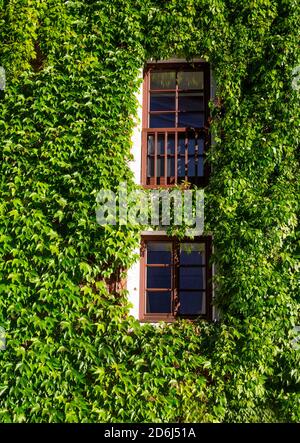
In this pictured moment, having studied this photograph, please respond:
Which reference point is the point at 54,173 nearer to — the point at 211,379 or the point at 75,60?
the point at 75,60

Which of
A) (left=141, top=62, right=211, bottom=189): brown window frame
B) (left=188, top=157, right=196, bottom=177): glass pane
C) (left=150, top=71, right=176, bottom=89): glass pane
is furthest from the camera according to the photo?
(left=150, top=71, right=176, bottom=89): glass pane

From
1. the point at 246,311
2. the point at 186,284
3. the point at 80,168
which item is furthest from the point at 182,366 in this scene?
the point at 186,284

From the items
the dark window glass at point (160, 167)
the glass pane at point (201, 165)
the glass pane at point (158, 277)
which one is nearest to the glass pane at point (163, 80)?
the dark window glass at point (160, 167)

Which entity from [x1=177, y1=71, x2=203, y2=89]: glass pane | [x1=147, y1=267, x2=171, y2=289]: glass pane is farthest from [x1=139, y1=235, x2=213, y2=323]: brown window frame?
[x1=147, y1=267, x2=171, y2=289]: glass pane

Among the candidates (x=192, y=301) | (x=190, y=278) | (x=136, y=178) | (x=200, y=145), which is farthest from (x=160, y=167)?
(x=190, y=278)

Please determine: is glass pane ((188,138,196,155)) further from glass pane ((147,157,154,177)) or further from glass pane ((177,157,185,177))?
glass pane ((147,157,154,177))
